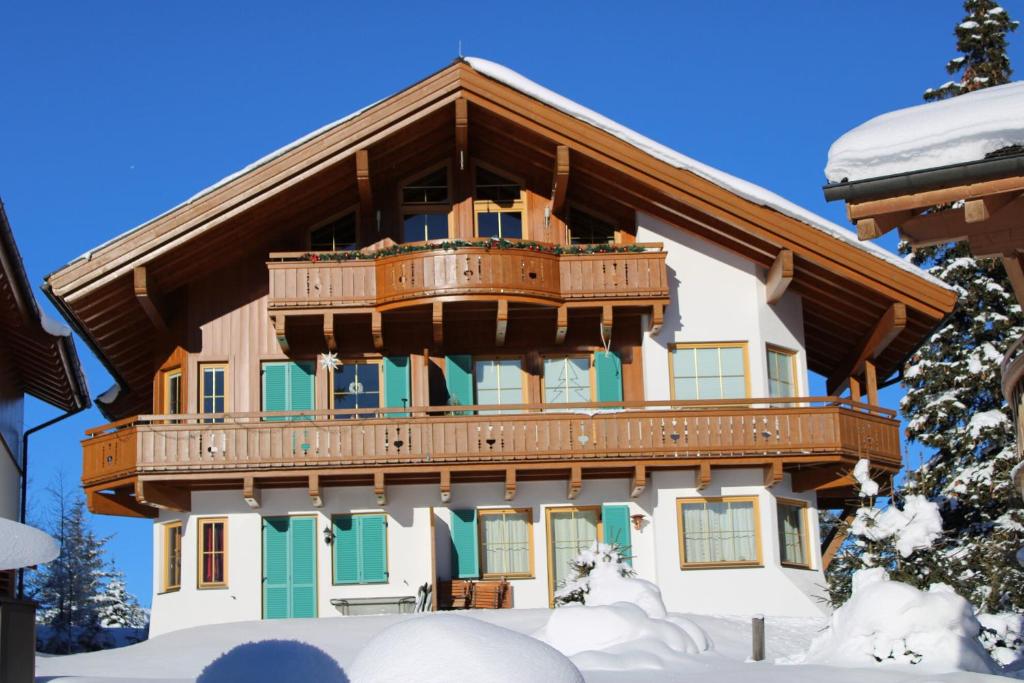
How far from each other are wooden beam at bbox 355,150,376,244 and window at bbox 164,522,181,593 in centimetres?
638

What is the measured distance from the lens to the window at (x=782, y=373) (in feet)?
96.0

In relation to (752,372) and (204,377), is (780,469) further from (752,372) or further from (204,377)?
(204,377)

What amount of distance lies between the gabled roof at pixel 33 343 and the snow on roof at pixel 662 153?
8788 mm

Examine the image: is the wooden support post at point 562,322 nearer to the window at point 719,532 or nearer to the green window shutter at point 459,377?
the green window shutter at point 459,377

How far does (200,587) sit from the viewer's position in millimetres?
27891

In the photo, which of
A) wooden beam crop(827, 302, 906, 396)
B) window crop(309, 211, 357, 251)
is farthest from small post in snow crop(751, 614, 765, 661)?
window crop(309, 211, 357, 251)

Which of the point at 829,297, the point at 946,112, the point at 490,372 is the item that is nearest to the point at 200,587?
the point at 490,372

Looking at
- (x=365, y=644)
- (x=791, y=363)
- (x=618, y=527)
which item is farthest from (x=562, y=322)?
(x=365, y=644)

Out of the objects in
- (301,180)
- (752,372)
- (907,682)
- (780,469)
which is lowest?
(907,682)

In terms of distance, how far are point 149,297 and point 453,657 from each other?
1972 cm

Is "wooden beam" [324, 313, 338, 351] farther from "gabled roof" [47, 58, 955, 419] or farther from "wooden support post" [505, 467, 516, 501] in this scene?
"wooden support post" [505, 467, 516, 501]

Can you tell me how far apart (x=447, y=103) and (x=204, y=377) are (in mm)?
6823

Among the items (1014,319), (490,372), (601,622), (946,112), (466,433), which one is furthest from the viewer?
(1014,319)

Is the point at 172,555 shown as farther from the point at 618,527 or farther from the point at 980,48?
the point at 980,48
